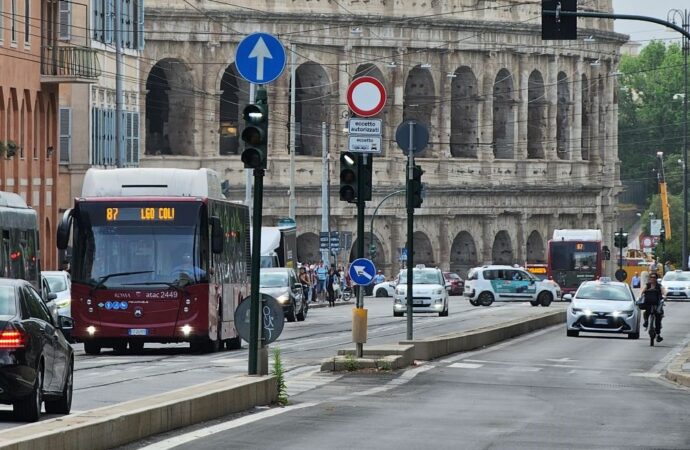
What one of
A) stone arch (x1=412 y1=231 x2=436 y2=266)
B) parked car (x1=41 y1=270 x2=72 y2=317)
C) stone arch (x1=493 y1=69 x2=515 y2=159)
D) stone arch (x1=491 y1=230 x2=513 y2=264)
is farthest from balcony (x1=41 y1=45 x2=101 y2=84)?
stone arch (x1=491 y1=230 x2=513 y2=264)

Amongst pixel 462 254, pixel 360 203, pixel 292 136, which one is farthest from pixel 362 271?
pixel 462 254

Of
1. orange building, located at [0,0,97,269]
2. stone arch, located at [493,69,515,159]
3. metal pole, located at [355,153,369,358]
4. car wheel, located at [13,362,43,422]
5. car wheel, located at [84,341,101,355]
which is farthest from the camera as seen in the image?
stone arch, located at [493,69,515,159]

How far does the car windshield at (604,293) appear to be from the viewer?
50312mm

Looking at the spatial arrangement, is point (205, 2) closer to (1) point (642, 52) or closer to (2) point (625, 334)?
(2) point (625, 334)

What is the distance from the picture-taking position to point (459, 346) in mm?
39156

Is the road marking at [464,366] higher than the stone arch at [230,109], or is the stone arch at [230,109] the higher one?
the stone arch at [230,109]

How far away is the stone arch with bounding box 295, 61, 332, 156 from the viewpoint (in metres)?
107

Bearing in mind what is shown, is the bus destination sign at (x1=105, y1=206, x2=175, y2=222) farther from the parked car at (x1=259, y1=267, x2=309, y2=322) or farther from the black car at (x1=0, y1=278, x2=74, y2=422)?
the parked car at (x1=259, y1=267, x2=309, y2=322)

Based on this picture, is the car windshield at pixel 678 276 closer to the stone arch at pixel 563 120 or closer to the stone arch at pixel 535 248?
the stone arch at pixel 535 248

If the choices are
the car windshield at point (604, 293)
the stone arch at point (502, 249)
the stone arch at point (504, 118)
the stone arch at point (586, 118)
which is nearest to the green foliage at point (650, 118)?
the stone arch at point (586, 118)

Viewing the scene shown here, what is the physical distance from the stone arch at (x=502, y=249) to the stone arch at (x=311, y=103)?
13576mm

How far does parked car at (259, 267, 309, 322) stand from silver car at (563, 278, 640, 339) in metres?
9.94

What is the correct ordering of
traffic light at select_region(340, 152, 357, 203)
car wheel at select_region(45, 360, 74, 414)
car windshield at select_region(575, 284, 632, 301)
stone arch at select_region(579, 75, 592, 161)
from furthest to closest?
stone arch at select_region(579, 75, 592, 161) → car windshield at select_region(575, 284, 632, 301) → traffic light at select_region(340, 152, 357, 203) → car wheel at select_region(45, 360, 74, 414)

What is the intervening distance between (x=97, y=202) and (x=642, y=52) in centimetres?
15761
